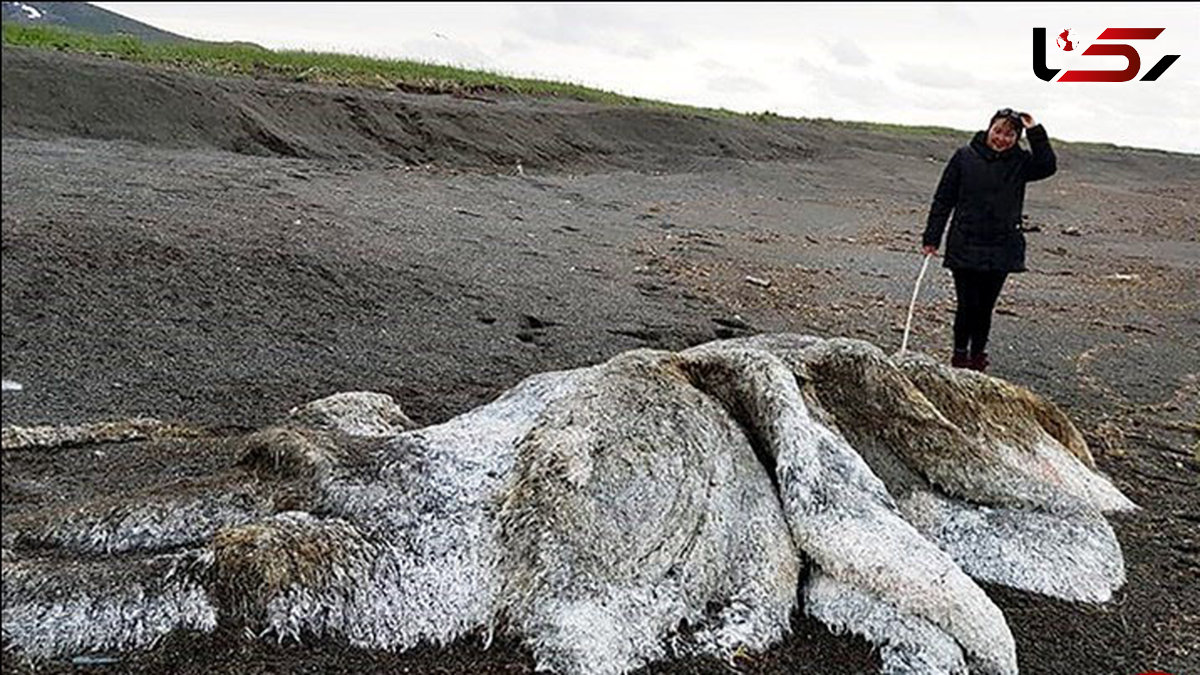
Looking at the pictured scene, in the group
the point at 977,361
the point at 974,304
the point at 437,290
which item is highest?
the point at 974,304

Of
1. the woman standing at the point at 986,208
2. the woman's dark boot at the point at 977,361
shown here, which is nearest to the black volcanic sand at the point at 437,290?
the woman's dark boot at the point at 977,361

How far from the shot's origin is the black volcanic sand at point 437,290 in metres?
4.77

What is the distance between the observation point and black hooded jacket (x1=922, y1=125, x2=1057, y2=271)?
7.52 m

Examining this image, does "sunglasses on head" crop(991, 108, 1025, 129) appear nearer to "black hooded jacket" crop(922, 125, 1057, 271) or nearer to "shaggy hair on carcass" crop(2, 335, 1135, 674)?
"black hooded jacket" crop(922, 125, 1057, 271)

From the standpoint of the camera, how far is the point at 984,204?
7.66m

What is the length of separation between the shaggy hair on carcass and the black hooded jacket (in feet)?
9.99

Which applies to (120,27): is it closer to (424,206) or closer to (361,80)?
(424,206)

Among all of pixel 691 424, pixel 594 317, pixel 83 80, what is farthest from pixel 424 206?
pixel 691 424

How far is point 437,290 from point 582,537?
5.78 metres
